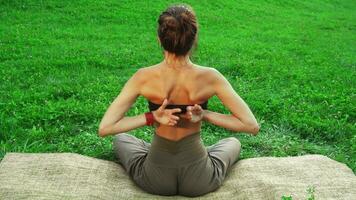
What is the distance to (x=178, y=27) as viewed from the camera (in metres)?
4.37

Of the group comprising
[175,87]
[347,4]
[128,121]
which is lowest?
[347,4]

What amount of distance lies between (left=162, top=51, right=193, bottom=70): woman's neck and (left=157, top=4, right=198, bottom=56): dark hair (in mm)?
168

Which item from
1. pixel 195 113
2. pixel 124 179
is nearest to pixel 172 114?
pixel 195 113

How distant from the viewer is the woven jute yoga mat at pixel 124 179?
488 cm

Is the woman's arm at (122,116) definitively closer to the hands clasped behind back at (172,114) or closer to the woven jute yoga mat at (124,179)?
the hands clasped behind back at (172,114)

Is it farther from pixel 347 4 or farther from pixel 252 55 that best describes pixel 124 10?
pixel 347 4

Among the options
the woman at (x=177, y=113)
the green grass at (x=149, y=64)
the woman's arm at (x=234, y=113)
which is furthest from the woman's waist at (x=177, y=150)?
the green grass at (x=149, y=64)

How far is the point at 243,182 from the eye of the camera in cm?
520

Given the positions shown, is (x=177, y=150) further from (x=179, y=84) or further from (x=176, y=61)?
(x=176, y=61)

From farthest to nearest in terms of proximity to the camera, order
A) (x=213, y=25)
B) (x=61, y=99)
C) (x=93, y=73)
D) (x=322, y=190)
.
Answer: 1. (x=213, y=25)
2. (x=93, y=73)
3. (x=61, y=99)
4. (x=322, y=190)

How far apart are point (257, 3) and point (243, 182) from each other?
13837mm

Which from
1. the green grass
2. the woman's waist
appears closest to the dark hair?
the green grass

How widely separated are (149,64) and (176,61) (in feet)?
19.4

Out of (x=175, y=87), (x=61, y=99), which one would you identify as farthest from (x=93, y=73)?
(x=175, y=87)
